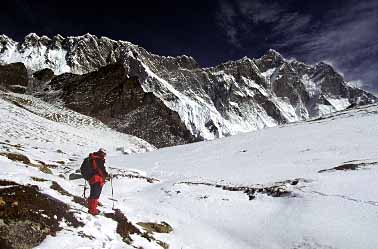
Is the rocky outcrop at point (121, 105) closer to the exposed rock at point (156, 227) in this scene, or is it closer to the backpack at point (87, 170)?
the exposed rock at point (156, 227)

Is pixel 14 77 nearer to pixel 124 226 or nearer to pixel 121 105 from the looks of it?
pixel 121 105

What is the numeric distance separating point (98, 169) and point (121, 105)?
101m

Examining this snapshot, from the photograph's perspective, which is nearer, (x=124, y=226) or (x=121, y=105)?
(x=124, y=226)

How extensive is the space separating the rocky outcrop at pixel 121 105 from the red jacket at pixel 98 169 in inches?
3391

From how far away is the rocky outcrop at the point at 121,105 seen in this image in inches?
4183

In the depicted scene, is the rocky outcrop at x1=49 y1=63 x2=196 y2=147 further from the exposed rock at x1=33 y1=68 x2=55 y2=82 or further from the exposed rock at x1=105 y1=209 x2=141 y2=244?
the exposed rock at x1=105 y1=209 x2=141 y2=244

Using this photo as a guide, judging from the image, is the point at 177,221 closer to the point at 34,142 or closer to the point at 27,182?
the point at 27,182

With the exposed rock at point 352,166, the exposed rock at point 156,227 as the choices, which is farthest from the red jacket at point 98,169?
the exposed rock at point 352,166

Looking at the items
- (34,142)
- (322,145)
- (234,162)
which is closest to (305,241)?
(234,162)

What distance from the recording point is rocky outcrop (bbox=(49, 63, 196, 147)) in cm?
10625

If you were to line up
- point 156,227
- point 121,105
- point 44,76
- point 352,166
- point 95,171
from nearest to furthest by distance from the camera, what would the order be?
point 95,171
point 156,227
point 352,166
point 121,105
point 44,76

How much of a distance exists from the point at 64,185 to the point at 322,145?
19233mm

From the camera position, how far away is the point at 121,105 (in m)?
114

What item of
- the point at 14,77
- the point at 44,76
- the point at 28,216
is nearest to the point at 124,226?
the point at 28,216
